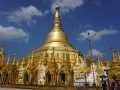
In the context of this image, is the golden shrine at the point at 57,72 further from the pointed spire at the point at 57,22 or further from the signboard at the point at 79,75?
the pointed spire at the point at 57,22

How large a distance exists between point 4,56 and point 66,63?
13759 mm

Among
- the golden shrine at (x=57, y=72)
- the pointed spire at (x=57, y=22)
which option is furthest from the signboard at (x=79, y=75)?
the pointed spire at (x=57, y=22)

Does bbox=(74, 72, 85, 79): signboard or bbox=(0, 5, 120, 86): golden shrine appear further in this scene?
bbox=(74, 72, 85, 79): signboard

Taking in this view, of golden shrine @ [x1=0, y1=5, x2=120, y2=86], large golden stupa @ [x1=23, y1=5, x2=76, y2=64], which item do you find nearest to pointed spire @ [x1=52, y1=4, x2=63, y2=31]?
large golden stupa @ [x1=23, y1=5, x2=76, y2=64]

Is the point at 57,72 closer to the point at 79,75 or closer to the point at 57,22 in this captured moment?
the point at 79,75

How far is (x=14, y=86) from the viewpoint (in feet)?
58.8

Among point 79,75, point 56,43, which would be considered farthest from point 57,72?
point 56,43

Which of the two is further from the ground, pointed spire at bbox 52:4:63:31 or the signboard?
pointed spire at bbox 52:4:63:31

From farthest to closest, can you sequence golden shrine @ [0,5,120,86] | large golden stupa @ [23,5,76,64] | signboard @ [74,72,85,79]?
large golden stupa @ [23,5,76,64]
signboard @ [74,72,85,79]
golden shrine @ [0,5,120,86]

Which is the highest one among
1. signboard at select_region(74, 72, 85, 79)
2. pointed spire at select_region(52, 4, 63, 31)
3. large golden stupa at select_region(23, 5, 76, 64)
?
pointed spire at select_region(52, 4, 63, 31)

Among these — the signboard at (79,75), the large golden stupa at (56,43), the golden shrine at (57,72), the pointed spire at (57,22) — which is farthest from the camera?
the pointed spire at (57,22)

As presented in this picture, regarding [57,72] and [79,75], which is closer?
[79,75]

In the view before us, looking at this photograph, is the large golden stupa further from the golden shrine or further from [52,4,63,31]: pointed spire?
the golden shrine

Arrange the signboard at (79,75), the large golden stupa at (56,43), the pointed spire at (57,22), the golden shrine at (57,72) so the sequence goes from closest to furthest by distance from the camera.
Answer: the golden shrine at (57,72), the signboard at (79,75), the large golden stupa at (56,43), the pointed spire at (57,22)
